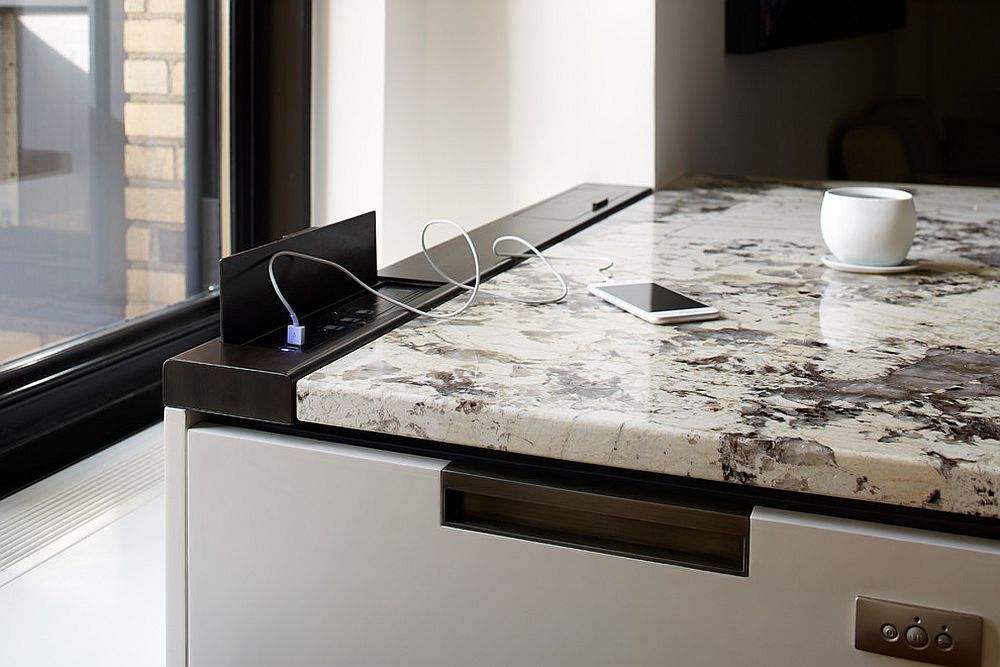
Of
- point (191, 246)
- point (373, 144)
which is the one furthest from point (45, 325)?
point (373, 144)

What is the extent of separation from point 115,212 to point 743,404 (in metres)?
1.30

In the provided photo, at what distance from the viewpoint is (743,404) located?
849 millimetres

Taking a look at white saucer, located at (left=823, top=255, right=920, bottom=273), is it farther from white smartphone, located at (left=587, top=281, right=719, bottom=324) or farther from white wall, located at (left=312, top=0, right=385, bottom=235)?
white wall, located at (left=312, top=0, right=385, bottom=235)

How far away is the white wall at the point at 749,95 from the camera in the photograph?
2.18m

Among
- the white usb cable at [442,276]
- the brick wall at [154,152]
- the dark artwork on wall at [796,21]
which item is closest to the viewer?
the white usb cable at [442,276]

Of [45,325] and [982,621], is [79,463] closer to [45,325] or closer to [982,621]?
[45,325]

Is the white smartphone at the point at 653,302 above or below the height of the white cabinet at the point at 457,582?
above

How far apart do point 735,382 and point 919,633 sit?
0.25m

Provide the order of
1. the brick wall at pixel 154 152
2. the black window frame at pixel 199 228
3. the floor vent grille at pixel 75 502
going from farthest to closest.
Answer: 1. the brick wall at pixel 154 152
2. the black window frame at pixel 199 228
3. the floor vent grille at pixel 75 502

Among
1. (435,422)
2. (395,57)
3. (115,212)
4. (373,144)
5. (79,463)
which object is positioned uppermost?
(395,57)

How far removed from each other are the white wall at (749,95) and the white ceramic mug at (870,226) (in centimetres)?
79

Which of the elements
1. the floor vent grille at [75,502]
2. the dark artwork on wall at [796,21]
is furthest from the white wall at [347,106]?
the dark artwork on wall at [796,21]

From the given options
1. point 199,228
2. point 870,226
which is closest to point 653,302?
point 870,226

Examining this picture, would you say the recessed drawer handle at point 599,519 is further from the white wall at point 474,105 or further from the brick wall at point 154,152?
the white wall at point 474,105
